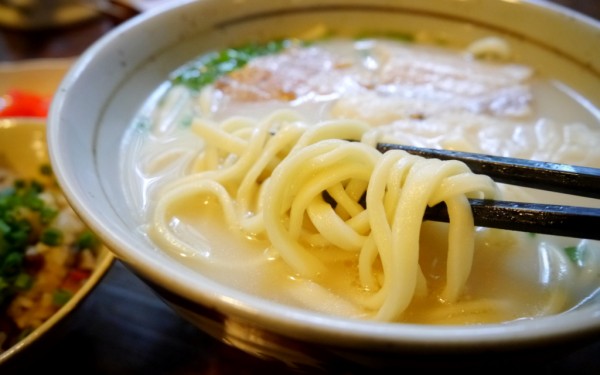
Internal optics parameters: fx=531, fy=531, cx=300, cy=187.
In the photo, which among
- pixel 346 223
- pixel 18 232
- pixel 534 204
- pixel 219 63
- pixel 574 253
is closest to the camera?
pixel 534 204

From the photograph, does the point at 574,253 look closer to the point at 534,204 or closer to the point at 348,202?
the point at 534,204

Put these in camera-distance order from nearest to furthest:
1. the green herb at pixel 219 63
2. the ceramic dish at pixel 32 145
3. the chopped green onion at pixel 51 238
Answer: the ceramic dish at pixel 32 145
the chopped green onion at pixel 51 238
the green herb at pixel 219 63

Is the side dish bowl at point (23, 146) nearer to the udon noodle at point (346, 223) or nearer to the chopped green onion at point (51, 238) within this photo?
the chopped green onion at point (51, 238)

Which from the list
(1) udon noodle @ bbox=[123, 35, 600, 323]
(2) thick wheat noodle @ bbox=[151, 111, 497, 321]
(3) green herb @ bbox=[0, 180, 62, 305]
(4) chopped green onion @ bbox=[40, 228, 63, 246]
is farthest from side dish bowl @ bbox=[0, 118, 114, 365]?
(2) thick wheat noodle @ bbox=[151, 111, 497, 321]

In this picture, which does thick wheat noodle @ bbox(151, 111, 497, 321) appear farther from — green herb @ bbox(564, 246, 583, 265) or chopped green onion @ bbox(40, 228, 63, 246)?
chopped green onion @ bbox(40, 228, 63, 246)

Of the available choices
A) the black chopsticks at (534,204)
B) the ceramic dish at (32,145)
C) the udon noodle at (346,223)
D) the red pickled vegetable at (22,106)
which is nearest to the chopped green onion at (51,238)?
the ceramic dish at (32,145)

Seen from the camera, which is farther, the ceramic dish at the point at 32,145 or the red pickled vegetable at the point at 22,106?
the red pickled vegetable at the point at 22,106

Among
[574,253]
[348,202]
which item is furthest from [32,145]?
[574,253]
